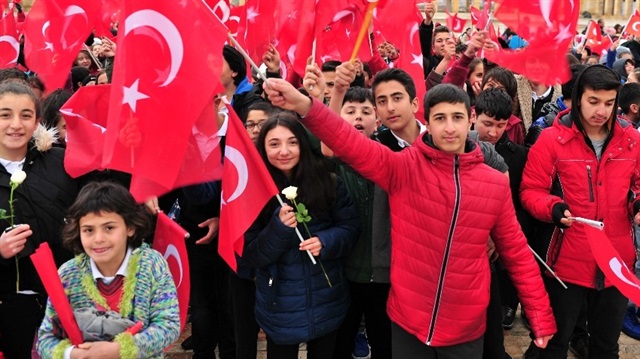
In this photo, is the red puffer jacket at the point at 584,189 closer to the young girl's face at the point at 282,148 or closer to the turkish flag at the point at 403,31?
the young girl's face at the point at 282,148

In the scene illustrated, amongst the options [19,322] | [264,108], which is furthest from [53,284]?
[264,108]

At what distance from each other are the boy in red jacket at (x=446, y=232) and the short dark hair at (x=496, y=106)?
47.1 inches

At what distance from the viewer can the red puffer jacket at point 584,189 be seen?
3527 millimetres

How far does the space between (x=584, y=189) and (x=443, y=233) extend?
1195mm

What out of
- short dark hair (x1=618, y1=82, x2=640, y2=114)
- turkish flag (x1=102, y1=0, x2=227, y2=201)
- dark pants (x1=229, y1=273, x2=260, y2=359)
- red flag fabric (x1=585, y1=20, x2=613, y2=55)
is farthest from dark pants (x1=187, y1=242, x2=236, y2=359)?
red flag fabric (x1=585, y1=20, x2=613, y2=55)

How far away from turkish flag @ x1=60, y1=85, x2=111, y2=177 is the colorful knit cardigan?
1.95 ft

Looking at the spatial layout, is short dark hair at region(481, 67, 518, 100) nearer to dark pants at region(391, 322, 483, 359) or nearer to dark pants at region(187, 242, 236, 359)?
dark pants at region(391, 322, 483, 359)

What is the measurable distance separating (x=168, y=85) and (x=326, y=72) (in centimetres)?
292

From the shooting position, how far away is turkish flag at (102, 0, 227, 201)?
2.57 m

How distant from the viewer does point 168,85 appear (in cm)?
262

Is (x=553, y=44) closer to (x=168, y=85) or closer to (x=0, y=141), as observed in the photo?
(x=168, y=85)

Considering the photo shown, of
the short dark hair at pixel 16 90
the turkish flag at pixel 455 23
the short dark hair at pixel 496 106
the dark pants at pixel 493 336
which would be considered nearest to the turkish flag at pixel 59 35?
the short dark hair at pixel 16 90

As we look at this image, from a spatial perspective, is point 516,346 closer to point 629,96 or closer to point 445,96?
point 629,96

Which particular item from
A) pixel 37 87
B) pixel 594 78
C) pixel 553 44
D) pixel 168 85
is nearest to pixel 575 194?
pixel 594 78
